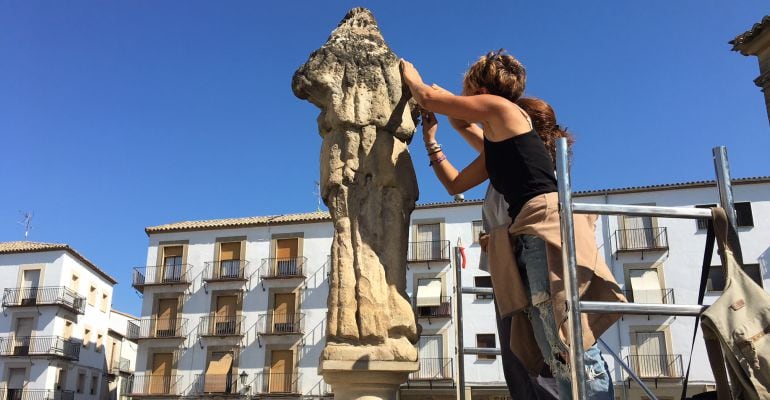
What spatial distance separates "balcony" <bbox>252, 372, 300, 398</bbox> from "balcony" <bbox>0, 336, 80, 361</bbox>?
10.7 metres

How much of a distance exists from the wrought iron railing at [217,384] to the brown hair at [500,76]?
92.2 ft

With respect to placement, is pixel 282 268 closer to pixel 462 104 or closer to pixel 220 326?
pixel 220 326

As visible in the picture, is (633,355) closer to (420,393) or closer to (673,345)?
(673,345)

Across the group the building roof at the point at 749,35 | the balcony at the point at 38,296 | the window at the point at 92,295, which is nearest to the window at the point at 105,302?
the window at the point at 92,295

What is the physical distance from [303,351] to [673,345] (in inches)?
582

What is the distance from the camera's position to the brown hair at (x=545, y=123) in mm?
3238

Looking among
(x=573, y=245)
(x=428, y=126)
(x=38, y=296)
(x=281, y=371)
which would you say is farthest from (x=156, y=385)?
(x=573, y=245)

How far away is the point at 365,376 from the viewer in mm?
3955

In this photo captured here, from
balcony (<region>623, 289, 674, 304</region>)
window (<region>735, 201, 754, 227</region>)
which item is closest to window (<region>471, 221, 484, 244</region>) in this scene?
balcony (<region>623, 289, 674, 304</region>)

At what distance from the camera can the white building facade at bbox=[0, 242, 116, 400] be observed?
32656 millimetres

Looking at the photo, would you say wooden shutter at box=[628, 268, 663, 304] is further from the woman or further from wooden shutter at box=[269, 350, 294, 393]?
the woman

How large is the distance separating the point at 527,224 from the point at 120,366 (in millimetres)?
44308

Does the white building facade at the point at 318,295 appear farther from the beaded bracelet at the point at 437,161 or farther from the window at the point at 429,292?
the beaded bracelet at the point at 437,161

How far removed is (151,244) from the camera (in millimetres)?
33531
